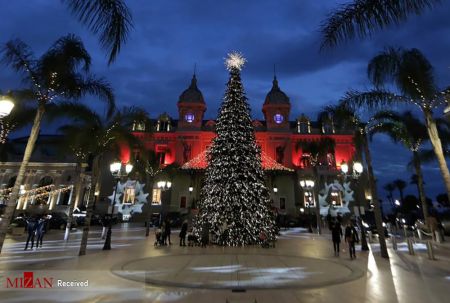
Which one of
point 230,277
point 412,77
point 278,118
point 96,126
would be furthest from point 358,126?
point 278,118

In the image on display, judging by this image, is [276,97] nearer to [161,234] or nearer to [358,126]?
[358,126]

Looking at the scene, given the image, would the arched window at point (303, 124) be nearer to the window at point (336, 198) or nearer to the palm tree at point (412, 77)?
the window at point (336, 198)

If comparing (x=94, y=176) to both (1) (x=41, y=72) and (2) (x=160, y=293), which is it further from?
(2) (x=160, y=293)

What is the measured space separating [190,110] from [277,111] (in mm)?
14536

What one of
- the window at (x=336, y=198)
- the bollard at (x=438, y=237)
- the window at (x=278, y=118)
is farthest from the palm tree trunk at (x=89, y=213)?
the window at (x=336, y=198)

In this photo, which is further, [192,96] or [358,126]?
[192,96]

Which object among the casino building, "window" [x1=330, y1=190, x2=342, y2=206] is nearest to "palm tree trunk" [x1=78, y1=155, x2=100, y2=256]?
the casino building

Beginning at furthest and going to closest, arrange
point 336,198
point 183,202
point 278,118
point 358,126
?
point 278,118
point 336,198
point 183,202
point 358,126

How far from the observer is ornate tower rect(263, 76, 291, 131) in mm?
41938

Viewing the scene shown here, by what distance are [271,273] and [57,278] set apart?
6.51 meters

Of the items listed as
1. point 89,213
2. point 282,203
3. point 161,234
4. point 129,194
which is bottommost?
point 161,234

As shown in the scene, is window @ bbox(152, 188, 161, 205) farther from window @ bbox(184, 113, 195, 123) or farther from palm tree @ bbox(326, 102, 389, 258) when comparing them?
palm tree @ bbox(326, 102, 389, 258)

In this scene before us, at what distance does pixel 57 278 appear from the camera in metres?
7.50

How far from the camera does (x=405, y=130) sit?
1623 centimetres
